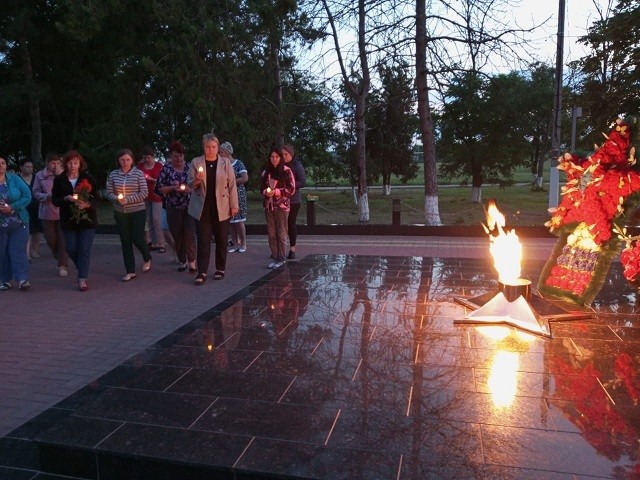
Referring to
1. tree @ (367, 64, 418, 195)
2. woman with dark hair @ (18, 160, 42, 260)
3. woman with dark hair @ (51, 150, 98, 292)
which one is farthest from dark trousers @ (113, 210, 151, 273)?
tree @ (367, 64, 418, 195)

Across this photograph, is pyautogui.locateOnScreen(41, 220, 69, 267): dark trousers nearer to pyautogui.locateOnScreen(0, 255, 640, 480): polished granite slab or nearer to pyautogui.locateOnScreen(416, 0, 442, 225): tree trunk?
pyautogui.locateOnScreen(0, 255, 640, 480): polished granite slab

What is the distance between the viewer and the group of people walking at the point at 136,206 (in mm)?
6734

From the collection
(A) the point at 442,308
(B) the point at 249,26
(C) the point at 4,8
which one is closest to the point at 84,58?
(C) the point at 4,8

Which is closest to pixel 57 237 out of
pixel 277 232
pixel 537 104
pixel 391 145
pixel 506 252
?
pixel 277 232

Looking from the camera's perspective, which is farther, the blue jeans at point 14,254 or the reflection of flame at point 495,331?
the blue jeans at point 14,254

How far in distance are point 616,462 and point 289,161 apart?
20.5 feet

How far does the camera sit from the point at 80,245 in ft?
22.3

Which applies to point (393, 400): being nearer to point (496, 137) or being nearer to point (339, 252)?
point (339, 252)

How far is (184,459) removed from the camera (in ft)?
8.55

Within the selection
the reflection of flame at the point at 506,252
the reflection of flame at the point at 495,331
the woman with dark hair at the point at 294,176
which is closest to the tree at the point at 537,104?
the woman with dark hair at the point at 294,176

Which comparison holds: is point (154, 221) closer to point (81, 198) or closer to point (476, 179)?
point (81, 198)

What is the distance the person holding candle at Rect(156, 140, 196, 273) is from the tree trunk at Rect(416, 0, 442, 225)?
22.3 ft

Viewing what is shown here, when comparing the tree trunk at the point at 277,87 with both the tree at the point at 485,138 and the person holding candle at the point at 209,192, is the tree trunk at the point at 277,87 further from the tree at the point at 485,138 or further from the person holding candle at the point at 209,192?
the tree at the point at 485,138

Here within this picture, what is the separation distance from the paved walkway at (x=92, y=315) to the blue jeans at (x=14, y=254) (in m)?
0.23
